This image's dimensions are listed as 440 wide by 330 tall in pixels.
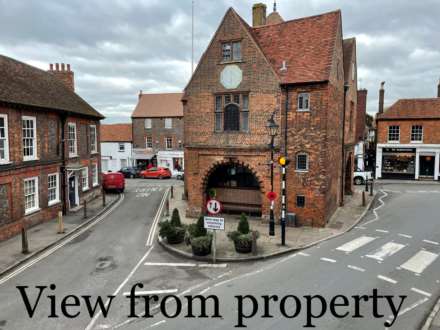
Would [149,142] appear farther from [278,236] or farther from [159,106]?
[278,236]

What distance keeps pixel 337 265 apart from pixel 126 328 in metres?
7.39

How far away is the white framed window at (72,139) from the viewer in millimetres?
21128

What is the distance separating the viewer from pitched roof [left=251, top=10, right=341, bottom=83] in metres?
16.0

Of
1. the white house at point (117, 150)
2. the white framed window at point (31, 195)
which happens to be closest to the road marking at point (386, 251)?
the white framed window at point (31, 195)

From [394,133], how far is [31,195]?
3462 centimetres

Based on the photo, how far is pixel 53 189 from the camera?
1897 cm

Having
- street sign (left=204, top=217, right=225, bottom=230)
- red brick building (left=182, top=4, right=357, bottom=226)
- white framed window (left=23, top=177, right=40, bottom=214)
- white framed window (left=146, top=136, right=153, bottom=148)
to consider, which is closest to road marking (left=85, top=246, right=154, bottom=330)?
street sign (left=204, top=217, right=225, bottom=230)

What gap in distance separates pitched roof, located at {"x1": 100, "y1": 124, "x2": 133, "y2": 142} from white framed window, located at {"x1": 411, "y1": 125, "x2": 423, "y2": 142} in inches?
1411

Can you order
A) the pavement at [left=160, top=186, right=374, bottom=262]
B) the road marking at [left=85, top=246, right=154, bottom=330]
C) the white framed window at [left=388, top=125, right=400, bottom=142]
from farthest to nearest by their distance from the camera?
the white framed window at [left=388, top=125, right=400, bottom=142] < the pavement at [left=160, top=186, right=374, bottom=262] < the road marking at [left=85, top=246, right=154, bottom=330]

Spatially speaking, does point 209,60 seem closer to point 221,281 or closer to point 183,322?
point 221,281

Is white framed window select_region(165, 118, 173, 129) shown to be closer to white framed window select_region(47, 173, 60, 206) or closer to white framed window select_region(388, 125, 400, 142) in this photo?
white framed window select_region(47, 173, 60, 206)

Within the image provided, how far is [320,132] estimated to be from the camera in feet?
51.7

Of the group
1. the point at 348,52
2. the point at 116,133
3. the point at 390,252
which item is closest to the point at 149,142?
the point at 116,133

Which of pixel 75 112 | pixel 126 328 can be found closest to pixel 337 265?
pixel 126 328
